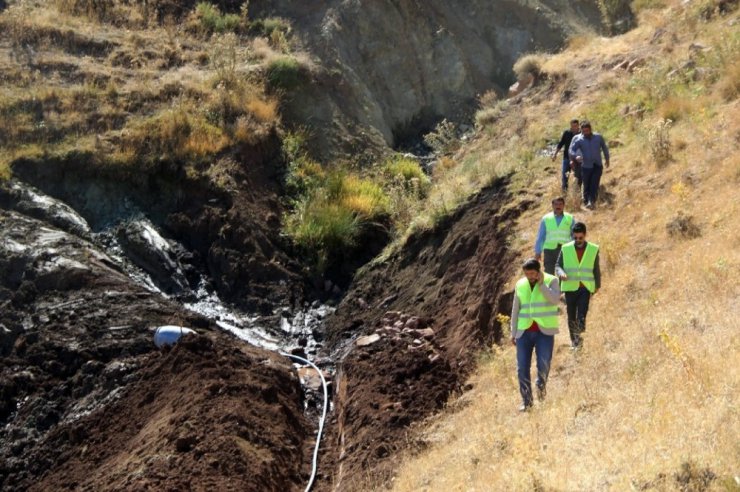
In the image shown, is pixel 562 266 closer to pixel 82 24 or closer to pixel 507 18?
pixel 82 24

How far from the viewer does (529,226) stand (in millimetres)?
13555

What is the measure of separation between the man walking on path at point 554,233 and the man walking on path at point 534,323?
229cm

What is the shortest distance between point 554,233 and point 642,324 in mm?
2047

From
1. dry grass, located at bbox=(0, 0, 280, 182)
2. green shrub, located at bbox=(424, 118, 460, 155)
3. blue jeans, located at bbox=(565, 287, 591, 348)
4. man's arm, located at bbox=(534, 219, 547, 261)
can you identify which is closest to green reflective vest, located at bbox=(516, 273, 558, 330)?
blue jeans, located at bbox=(565, 287, 591, 348)

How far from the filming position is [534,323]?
8.36 metres

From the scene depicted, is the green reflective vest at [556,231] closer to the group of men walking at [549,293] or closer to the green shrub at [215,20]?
the group of men walking at [549,293]

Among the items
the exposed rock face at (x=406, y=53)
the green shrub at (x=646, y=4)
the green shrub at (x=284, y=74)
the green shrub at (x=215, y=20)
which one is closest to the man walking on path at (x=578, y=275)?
the exposed rock face at (x=406, y=53)

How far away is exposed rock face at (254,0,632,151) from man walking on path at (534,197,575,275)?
10.4m

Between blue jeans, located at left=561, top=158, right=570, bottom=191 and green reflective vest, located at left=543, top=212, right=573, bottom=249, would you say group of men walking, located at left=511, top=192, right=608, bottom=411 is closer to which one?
green reflective vest, located at left=543, top=212, right=573, bottom=249

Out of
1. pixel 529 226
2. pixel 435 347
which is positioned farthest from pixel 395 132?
pixel 435 347

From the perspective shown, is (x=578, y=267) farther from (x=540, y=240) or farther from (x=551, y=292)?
(x=540, y=240)

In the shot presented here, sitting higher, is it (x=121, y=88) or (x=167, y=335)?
(x=121, y=88)

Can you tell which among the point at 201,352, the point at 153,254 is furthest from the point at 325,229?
the point at 201,352

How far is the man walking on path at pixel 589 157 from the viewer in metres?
13.2
